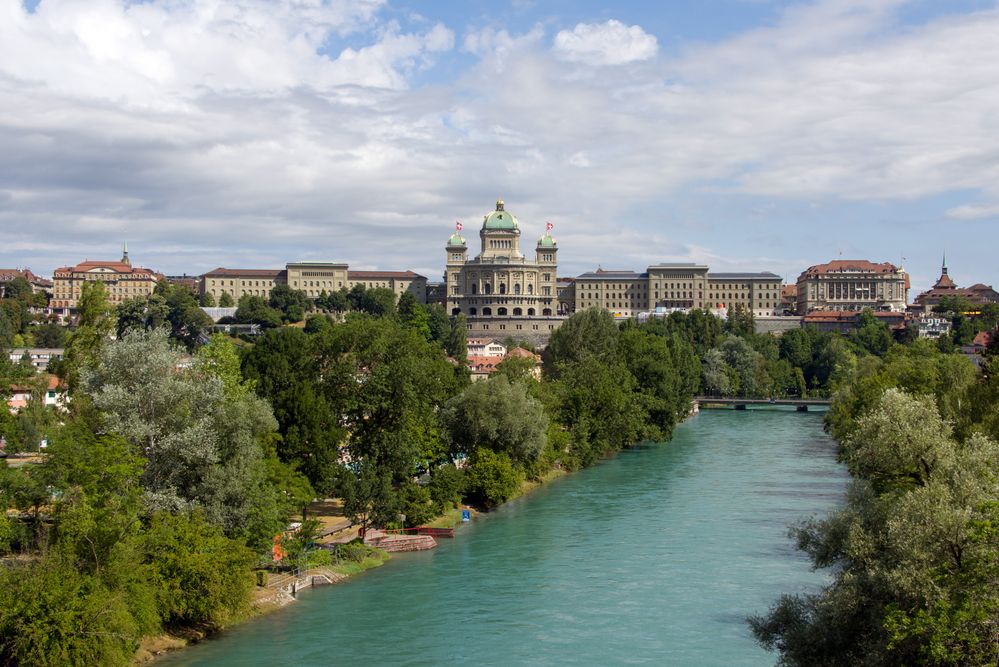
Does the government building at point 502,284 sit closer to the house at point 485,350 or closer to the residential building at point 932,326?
the house at point 485,350

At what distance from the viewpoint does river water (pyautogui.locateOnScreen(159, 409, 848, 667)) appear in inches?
874

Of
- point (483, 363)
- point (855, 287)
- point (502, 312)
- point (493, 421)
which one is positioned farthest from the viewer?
point (855, 287)

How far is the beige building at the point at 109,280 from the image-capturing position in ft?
459

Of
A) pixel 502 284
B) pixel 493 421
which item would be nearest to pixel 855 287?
pixel 502 284

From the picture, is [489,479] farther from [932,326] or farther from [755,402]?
[932,326]

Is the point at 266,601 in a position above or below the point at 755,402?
below

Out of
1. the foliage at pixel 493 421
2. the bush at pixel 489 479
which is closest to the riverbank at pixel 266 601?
the bush at pixel 489 479

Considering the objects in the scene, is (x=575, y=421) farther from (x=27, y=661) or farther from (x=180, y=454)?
(x=27, y=661)

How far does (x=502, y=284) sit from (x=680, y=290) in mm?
25079

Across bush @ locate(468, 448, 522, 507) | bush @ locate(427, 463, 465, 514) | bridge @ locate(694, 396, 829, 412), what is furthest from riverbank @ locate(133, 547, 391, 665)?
bridge @ locate(694, 396, 829, 412)

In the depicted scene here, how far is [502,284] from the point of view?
5059 inches

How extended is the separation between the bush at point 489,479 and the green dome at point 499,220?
9677cm

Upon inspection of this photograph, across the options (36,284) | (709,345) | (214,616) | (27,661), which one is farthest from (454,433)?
(36,284)

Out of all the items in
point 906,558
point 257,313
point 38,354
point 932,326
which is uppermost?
point 257,313
